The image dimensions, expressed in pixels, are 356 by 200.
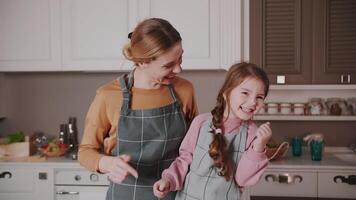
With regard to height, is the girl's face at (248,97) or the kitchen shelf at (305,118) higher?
the girl's face at (248,97)

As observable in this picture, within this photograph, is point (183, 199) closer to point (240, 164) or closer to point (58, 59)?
point (240, 164)

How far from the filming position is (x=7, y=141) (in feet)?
8.22

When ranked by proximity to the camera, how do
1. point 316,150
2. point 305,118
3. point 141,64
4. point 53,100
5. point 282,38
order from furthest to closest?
point 53,100 < point 305,118 < point 282,38 < point 316,150 < point 141,64

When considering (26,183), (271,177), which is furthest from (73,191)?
(271,177)

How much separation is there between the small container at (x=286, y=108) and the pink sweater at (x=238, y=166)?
1623mm

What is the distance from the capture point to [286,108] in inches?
100

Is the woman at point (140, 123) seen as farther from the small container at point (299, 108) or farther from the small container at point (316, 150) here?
the small container at point (299, 108)

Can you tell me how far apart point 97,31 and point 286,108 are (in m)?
1.27

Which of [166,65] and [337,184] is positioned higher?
[166,65]

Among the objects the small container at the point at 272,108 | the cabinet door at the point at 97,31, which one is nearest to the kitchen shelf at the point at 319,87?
the small container at the point at 272,108

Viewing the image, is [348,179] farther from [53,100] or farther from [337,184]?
[53,100]

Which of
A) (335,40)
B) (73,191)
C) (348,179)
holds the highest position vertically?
(335,40)

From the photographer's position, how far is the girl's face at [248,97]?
3.01 ft

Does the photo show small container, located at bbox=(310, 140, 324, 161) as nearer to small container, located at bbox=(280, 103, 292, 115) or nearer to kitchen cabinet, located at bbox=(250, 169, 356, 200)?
kitchen cabinet, located at bbox=(250, 169, 356, 200)
